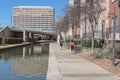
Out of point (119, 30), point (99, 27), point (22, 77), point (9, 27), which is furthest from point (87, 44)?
point (9, 27)

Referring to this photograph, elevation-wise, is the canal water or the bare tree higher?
the bare tree

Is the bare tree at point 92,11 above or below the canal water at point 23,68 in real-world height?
above

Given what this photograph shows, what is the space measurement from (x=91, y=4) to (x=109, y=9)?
2851mm

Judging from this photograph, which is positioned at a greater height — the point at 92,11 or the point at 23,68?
the point at 92,11

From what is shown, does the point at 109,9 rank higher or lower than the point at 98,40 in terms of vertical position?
higher

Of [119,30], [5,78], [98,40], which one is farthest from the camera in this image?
[98,40]

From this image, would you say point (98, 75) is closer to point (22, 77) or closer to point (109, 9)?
point (22, 77)

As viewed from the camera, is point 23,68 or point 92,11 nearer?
point 23,68

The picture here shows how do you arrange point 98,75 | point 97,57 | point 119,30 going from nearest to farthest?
point 98,75, point 97,57, point 119,30

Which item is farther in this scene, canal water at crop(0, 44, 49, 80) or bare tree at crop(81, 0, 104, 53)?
bare tree at crop(81, 0, 104, 53)

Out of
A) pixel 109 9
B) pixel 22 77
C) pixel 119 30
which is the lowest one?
pixel 22 77

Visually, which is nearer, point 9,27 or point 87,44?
point 87,44

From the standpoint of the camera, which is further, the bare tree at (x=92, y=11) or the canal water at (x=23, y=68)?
the bare tree at (x=92, y=11)

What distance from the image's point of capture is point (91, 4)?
32.8m
